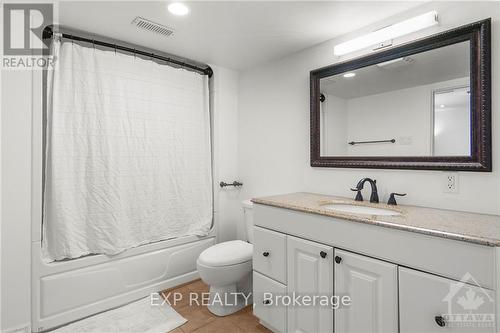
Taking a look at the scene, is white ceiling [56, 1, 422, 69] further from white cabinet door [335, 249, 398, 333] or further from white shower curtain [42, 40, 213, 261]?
white cabinet door [335, 249, 398, 333]

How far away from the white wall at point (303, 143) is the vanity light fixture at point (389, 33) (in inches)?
3.3

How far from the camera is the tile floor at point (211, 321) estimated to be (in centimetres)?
175

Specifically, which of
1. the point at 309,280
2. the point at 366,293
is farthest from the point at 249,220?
the point at 366,293

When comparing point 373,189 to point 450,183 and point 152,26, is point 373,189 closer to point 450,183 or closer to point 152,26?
point 450,183

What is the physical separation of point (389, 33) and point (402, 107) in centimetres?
46

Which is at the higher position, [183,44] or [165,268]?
[183,44]

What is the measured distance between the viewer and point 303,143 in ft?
7.13

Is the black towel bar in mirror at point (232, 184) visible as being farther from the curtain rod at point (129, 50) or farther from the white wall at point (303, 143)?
the curtain rod at point (129, 50)

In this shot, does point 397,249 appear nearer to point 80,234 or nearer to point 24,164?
point 80,234

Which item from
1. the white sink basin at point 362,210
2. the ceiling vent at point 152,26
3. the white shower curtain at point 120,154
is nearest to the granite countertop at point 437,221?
the white sink basin at point 362,210

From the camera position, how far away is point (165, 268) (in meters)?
2.27

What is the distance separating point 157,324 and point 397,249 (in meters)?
1.65

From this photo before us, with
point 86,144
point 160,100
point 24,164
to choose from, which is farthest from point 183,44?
point 24,164

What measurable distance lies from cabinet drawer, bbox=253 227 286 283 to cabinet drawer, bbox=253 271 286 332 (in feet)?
0.15
